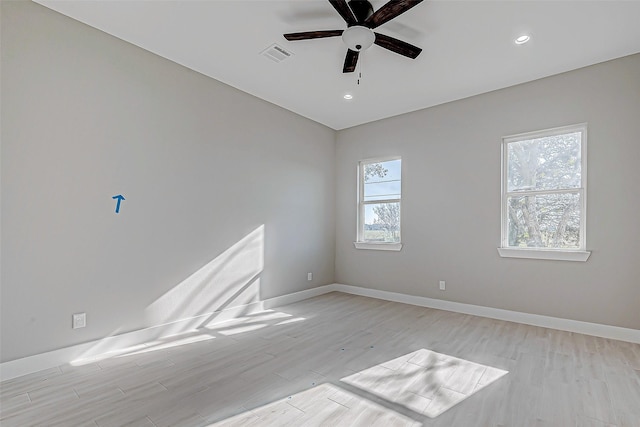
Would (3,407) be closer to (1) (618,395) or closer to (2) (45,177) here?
(2) (45,177)

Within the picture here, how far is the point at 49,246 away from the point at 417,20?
3.67 m

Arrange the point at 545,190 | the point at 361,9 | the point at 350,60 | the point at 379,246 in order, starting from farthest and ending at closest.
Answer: the point at 379,246
the point at 545,190
the point at 350,60
the point at 361,9

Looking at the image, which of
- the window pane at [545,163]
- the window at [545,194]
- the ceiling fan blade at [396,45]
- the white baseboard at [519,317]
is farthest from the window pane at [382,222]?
the ceiling fan blade at [396,45]

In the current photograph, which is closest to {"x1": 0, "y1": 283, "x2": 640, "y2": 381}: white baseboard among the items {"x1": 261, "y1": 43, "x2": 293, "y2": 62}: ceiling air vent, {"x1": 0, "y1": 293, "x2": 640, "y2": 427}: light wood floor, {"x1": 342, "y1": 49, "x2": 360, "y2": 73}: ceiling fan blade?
{"x1": 0, "y1": 293, "x2": 640, "y2": 427}: light wood floor

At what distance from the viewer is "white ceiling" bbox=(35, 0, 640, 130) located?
8.32 ft

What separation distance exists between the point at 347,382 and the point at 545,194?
10.7 feet

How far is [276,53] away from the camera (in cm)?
318

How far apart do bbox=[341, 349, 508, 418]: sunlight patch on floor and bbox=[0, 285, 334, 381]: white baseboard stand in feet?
6.50

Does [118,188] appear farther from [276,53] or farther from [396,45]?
[396,45]

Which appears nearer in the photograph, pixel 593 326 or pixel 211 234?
pixel 593 326

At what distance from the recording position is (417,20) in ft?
8.76

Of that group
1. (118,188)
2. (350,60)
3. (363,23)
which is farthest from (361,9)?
(118,188)

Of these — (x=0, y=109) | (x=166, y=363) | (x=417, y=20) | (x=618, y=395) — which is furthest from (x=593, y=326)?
(x=0, y=109)

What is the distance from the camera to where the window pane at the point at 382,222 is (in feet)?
16.5
